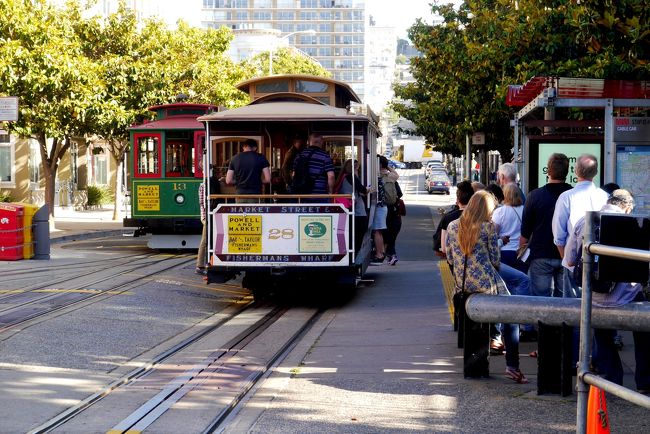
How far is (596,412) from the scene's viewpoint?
504cm

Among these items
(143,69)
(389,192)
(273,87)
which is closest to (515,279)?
(273,87)

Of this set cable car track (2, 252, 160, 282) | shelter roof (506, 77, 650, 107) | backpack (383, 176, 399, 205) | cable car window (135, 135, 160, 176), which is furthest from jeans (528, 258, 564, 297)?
cable car window (135, 135, 160, 176)

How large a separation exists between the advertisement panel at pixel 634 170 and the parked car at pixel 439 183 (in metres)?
55.5

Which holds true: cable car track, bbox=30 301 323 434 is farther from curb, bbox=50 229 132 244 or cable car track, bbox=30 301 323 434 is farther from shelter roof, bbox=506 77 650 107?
curb, bbox=50 229 132 244

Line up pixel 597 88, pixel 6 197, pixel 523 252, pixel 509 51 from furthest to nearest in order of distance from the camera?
pixel 6 197, pixel 509 51, pixel 597 88, pixel 523 252

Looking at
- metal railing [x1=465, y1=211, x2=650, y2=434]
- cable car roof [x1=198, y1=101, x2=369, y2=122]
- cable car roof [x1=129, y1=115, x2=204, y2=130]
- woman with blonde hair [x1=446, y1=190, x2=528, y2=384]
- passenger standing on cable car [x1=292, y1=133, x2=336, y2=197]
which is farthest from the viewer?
cable car roof [x1=129, y1=115, x2=204, y2=130]

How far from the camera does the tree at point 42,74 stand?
2652cm

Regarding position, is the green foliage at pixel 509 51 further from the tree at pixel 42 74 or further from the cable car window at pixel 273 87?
the tree at pixel 42 74

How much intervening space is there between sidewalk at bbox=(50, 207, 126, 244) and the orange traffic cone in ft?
74.8

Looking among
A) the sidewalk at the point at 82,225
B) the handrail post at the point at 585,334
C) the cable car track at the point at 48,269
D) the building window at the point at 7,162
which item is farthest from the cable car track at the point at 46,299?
the building window at the point at 7,162

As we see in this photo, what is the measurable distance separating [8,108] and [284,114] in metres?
7.14

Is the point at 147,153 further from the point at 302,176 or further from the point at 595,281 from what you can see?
the point at 595,281

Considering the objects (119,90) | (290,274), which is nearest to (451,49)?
(119,90)

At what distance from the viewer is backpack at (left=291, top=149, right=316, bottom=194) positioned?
562 inches
